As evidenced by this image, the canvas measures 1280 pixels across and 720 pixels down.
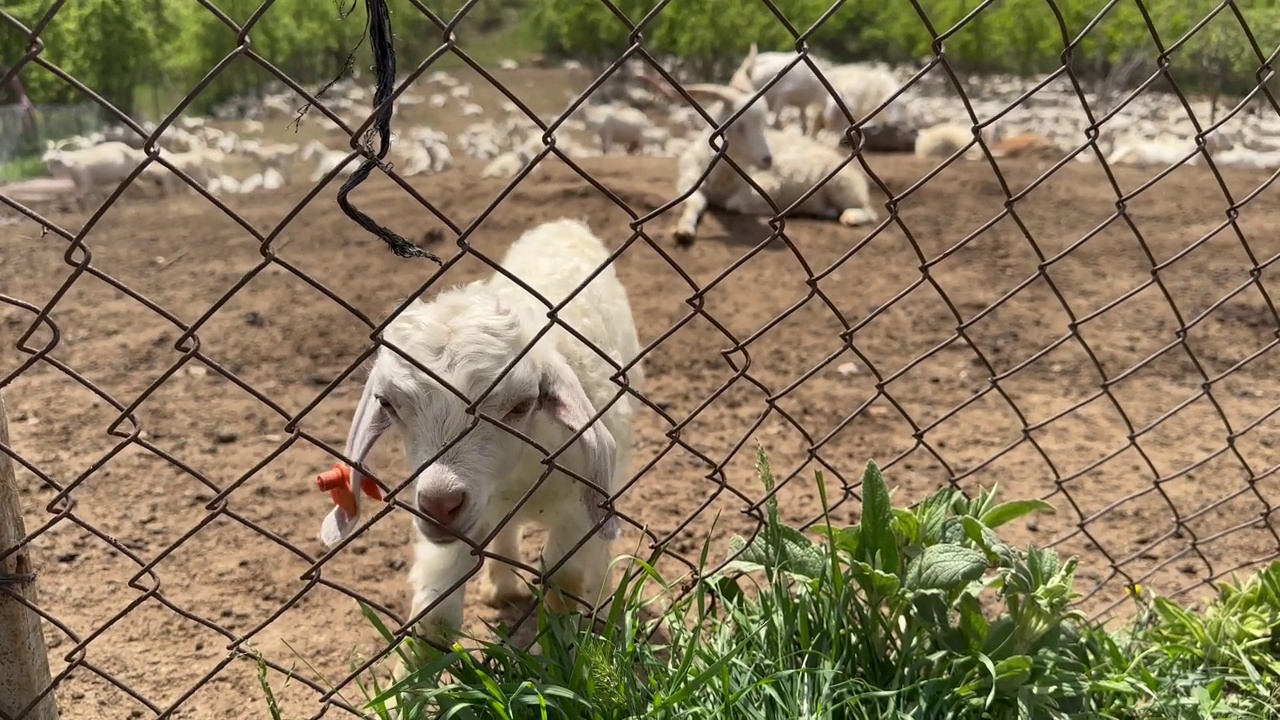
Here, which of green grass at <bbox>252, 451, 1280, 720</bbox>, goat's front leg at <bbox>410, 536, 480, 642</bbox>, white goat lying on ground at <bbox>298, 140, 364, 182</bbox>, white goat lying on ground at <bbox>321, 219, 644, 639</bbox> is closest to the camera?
green grass at <bbox>252, 451, 1280, 720</bbox>

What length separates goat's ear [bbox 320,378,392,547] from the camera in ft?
6.40

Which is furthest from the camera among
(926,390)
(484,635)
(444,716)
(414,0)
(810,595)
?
(926,390)

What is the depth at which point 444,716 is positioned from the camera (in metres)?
1.72

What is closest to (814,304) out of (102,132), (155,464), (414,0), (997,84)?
(155,464)

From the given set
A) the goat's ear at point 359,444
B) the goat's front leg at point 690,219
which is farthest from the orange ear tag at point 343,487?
the goat's front leg at point 690,219

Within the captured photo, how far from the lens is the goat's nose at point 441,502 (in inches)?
69.8

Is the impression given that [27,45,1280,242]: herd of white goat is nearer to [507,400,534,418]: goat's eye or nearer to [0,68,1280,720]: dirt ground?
[0,68,1280,720]: dirt ground

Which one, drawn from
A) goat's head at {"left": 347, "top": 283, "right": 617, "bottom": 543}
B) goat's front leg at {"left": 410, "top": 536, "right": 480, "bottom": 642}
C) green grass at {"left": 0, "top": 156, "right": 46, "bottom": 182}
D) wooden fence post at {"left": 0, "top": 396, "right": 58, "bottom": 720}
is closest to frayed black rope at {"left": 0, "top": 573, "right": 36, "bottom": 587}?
wooden fence post at {"left": 0, "top": 396, "right": 58, "bottom": 720}

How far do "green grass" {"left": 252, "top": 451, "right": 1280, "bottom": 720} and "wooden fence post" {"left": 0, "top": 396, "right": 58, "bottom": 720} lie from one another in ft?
1.32

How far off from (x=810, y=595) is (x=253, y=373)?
10.8 ft

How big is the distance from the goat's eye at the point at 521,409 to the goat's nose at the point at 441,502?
0.83 feet

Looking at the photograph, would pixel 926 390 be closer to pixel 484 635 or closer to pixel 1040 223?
pixel 484 635

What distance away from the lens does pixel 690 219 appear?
278 inches

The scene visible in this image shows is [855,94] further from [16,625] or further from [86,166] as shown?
[16,625]
